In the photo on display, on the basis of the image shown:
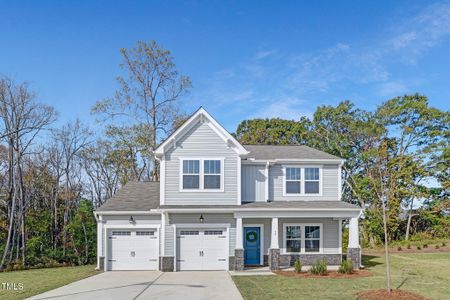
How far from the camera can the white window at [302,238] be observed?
18203mm

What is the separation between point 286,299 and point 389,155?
2399cm

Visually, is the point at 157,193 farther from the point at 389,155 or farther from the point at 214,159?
the point at 389,155

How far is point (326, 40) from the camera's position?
64.7 feet

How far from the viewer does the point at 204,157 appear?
57.8 feet

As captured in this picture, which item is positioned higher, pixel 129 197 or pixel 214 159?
pixel 214 159

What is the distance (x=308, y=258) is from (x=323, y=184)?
366 cm

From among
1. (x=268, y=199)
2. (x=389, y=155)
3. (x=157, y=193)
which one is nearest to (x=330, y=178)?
(x=268, y=199)

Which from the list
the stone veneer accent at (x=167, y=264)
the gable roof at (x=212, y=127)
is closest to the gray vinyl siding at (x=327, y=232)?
the gable roof at (x=212, y=127)

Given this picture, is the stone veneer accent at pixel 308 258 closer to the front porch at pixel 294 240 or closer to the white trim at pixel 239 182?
the front porch at pixel 294 240

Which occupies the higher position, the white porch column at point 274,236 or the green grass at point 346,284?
the white porch column at point 274,236

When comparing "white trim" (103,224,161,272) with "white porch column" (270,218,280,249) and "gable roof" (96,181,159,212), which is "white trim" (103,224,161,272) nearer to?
"gable roof" (96,181,159,212)


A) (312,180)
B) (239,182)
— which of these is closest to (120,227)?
(239,182)

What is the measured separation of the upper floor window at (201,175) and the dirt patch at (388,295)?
8.20 meters

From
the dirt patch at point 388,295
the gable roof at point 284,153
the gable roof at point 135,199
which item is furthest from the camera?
the gable roof at point 284,153
